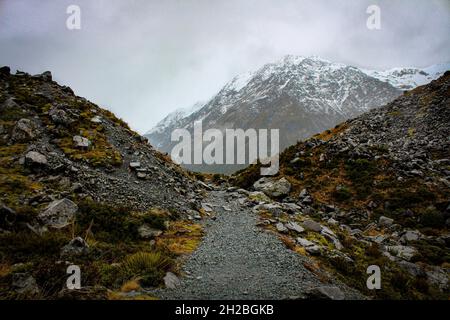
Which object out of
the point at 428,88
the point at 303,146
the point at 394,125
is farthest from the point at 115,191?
the point at 428,88

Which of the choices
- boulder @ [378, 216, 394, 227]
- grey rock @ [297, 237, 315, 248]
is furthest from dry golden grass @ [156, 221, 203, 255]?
boulder @ [378, 216, 394, 227]

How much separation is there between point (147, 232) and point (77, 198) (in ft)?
12.9

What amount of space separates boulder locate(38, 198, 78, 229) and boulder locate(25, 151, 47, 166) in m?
3.78

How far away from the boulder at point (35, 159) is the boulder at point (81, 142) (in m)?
2.51

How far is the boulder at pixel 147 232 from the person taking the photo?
39.2 feet

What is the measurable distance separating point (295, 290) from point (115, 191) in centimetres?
1068

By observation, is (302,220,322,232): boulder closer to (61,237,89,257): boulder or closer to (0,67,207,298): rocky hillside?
(0,67,207,298): rocky hillside

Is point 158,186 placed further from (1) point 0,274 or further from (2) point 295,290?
(2) point 295,290

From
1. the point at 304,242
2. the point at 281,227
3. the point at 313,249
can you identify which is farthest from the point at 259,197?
the point at 313,249

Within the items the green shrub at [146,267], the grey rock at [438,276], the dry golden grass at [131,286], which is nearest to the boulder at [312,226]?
the grey rock at [438,276]

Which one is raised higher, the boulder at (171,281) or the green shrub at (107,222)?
the green shrub at (107,222)

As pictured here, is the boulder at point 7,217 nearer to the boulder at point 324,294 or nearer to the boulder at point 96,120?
the boulder at point 324,294

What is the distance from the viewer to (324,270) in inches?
405

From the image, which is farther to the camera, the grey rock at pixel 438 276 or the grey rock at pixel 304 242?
the grey rock at pixel 304 242
